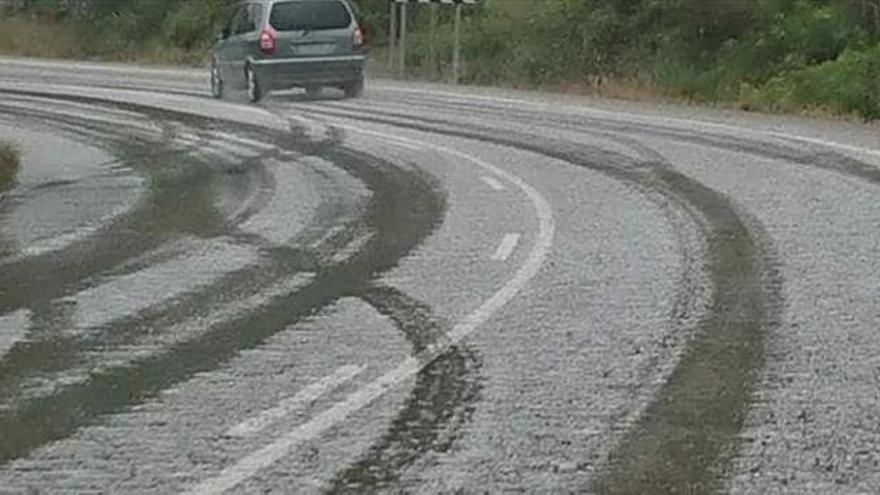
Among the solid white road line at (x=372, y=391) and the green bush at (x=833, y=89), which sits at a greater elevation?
the solid white road line at (x=372, y=391)

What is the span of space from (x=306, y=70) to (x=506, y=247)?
18.3 meters

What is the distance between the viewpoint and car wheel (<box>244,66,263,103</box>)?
105 feet

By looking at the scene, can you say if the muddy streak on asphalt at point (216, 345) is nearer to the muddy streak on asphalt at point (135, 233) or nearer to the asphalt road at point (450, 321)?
the asphalt road at point (450, 321)

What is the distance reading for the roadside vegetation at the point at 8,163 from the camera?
20.4 m

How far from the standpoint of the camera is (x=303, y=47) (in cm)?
3184

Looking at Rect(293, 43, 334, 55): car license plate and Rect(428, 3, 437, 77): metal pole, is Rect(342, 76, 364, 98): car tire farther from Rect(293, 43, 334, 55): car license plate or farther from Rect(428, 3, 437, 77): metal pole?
Rect(428, 3, 437, 77): metal pole

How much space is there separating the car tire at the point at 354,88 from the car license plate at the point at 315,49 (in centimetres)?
68

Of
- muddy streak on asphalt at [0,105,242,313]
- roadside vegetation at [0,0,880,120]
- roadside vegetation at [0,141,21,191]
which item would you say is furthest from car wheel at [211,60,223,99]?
muddy streak on asphalt at [0,105,242,313]

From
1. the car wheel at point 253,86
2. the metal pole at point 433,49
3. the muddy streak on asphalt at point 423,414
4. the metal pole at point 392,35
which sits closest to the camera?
the muddy streak on asphalt at point 423,414

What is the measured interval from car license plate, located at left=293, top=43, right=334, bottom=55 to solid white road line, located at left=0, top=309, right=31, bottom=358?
807 inches

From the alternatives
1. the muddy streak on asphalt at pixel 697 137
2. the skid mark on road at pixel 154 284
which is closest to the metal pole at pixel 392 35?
the muddy streak on asphalt at pixel 697 137

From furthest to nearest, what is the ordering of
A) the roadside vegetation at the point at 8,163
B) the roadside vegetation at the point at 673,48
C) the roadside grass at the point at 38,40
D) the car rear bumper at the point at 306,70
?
1. the roadside grass at the point at 38,40
2. the car rear bumper at the point at 306,70
3. the roadside vegetation at the point at 673,48
4. the roadside vegetation at the point at 8,163

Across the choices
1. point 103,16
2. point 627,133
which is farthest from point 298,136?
point 103,16

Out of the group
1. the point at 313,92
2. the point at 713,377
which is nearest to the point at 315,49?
the point at 313,92
